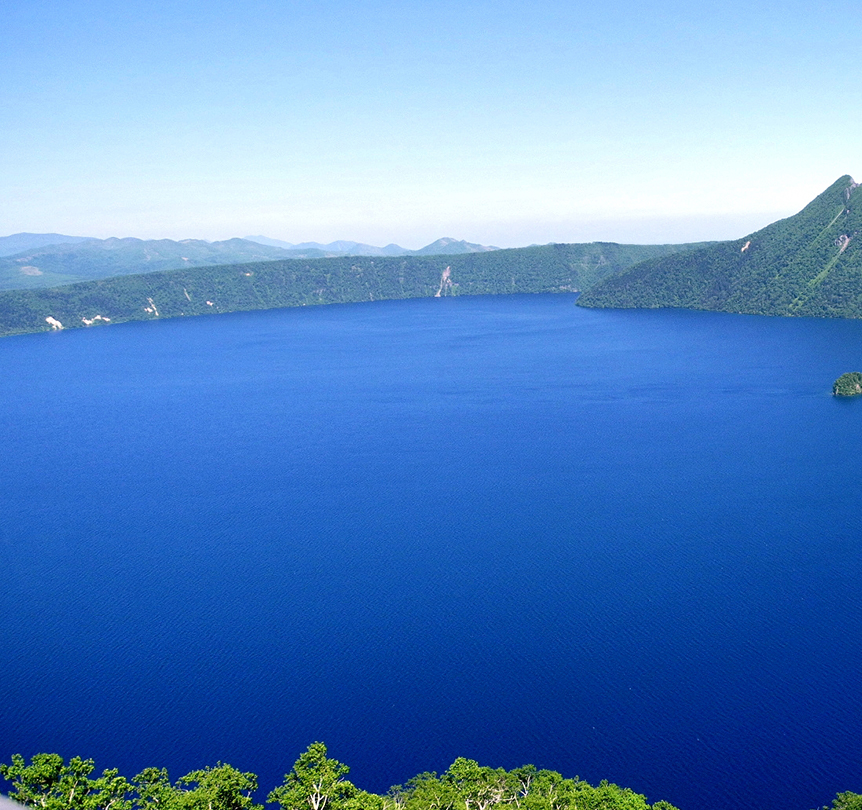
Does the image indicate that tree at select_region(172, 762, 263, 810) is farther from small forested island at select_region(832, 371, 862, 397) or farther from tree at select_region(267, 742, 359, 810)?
small forested island at select_region(832, 371, 862, 397)

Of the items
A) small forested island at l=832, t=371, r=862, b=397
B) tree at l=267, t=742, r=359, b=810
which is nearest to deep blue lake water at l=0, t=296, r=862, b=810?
small forested island at l=832, t=371, r=862, b=397

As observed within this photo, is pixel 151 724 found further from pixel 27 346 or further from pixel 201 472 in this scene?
pixel 27 346

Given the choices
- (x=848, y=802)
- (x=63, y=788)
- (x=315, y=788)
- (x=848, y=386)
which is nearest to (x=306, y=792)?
(x=315, y=788)

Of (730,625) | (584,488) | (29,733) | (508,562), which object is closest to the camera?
(29,733)

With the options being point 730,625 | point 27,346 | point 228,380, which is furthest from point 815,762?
point 27,346

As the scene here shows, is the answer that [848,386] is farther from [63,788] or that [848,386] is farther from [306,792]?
[63,788]

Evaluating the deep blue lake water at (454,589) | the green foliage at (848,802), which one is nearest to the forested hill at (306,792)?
the deep blue lake water at (454,589)

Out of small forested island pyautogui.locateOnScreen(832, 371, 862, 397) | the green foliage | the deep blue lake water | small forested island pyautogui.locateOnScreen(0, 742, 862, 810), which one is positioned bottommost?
the deep blue lake water
